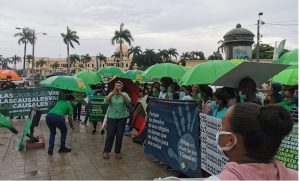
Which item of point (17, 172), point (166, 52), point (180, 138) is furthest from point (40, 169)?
point (166, 52)

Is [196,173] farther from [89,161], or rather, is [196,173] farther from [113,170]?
[89,161]

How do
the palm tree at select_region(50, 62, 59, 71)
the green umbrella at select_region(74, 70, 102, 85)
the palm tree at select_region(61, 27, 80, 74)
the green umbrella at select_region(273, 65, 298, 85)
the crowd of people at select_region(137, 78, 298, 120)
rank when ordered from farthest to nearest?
the palm tree at select_region(50, 62, 59, 71) < the palm tree at select_region(61, 27, 80, 74) < the green umbrella at select_region(74, 70, 102, 85) < the green umbrella at select_region(273, 65, 298, 85) < the crowd of people at select_region(137, 78, 298, 120)

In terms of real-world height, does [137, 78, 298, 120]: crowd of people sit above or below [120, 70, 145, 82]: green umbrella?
below

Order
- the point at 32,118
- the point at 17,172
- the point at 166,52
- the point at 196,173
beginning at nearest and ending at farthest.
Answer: the point at 196,173, the point at 17,172, the point at 32,118, the point at 166,52

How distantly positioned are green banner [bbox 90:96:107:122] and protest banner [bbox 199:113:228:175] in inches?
233

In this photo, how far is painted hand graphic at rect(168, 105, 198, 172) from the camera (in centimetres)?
533

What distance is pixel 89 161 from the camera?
7.08m

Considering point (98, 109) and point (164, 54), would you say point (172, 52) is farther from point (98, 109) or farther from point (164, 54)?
point (98, 109)

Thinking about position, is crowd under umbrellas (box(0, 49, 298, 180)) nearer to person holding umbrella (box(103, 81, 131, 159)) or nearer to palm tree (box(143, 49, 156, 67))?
person holding umbrella (box(103, 81, 131, 159))

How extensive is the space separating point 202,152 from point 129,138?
14.9 feet

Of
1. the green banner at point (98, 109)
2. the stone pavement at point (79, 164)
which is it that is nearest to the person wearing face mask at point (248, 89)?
the stone pavement at point (79, 164)

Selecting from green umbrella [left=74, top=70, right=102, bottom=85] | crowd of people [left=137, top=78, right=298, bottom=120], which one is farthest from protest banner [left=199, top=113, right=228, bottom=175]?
green umbrella [left=74, top=70, right=102, bottom=85]

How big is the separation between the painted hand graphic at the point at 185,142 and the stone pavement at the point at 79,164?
538 mm

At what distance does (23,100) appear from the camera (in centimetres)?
1190
